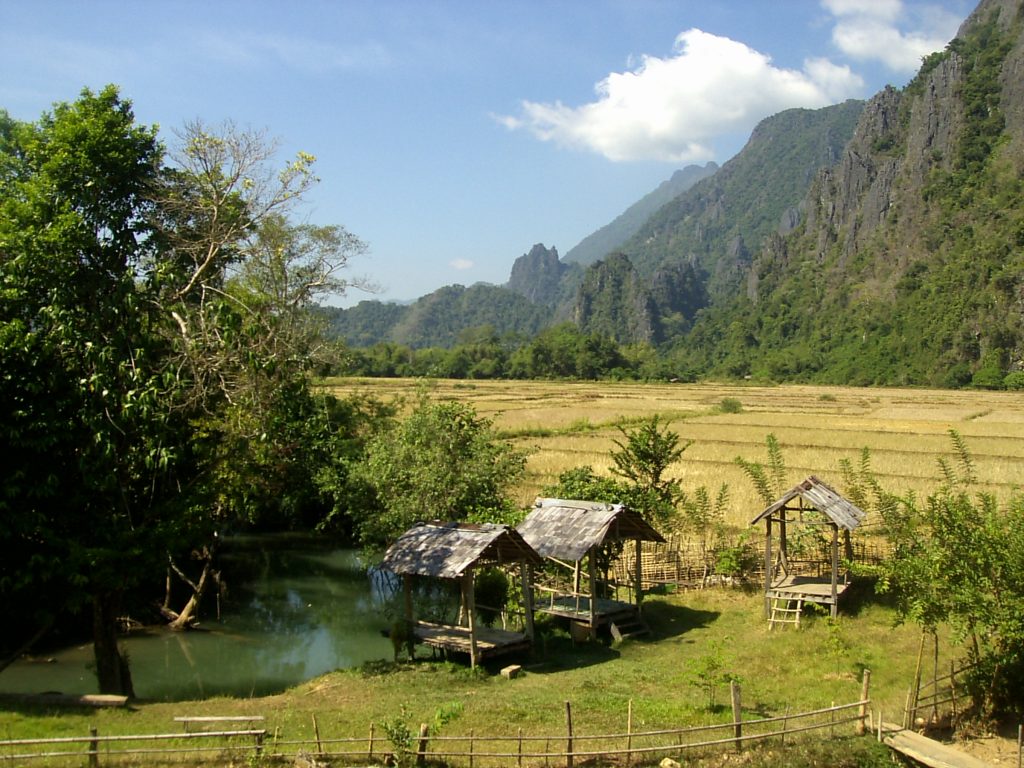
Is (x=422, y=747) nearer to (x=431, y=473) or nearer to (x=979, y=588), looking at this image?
(x=979, y=588)

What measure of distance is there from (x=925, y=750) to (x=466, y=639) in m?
7.27

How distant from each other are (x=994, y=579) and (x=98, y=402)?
1259cm

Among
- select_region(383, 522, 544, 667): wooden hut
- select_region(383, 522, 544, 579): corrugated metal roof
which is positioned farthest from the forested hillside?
select_region(383, 522, 544, 579): corrugated metal roof

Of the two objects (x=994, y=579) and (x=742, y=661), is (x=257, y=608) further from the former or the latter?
(x=994, y=579)

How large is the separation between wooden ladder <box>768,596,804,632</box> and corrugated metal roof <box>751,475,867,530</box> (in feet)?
5.23

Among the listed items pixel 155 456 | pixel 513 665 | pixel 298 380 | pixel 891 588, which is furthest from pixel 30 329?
pixel 891 588

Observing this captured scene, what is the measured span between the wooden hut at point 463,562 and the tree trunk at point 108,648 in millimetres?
4368

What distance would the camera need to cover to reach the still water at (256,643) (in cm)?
1501

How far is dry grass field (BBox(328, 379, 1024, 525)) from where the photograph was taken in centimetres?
2920

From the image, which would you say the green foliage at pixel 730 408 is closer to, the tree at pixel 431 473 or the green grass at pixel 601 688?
the tree at pixel 431 473

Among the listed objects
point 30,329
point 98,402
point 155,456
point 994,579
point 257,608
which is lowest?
point 257,608

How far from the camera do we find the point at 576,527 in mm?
15938

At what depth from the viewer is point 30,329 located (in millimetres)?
12828

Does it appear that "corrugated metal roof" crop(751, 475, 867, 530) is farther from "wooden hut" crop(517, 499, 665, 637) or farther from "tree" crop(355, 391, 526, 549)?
"tree" crop(355, 391, 526, 549)
